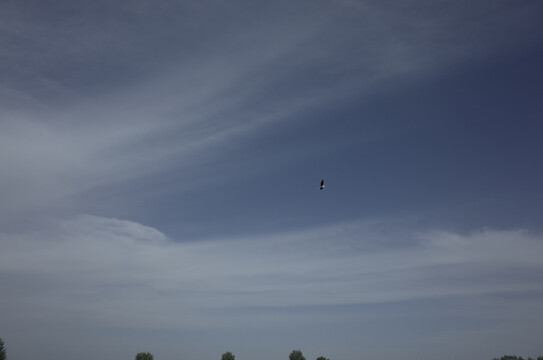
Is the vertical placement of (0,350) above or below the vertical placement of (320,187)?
below

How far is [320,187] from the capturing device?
263ft

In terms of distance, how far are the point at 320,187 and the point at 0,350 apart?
157 m

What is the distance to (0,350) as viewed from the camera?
160 metres

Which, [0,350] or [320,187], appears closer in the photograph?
[320,187]
